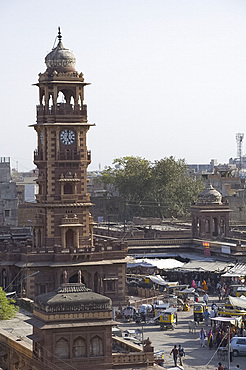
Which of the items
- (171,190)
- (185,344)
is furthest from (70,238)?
(171,190)

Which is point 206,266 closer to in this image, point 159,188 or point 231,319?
point 231,319

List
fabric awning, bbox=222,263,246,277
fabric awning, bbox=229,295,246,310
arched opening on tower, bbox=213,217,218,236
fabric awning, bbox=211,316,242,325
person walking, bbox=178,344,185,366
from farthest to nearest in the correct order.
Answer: arched opening on tower, bbox=213,217,218,236, fabric awning, bbox=222,263,246,277, fabric awning, bbox=229,295,246,310, fabric awning, bbox=211,316,242,325, person walking, bbox=178,344,185,366

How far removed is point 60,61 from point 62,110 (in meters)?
2.94

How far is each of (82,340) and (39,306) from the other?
172 cm

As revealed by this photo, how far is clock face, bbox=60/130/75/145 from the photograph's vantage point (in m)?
64.2

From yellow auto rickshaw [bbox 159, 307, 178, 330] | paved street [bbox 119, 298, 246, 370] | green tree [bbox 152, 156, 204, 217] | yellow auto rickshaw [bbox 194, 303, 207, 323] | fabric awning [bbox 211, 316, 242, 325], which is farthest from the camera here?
green tree [bbox 152, 156, 204, 217]

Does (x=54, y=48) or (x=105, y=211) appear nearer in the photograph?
(x=54, y=48)

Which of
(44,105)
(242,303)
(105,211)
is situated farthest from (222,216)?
(105,211)

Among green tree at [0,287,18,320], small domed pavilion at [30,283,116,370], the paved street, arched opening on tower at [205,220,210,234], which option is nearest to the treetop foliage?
arched opening on tower at [205,220,210,234]

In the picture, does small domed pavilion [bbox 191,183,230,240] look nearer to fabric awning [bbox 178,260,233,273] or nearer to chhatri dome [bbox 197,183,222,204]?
chhatri dome [bbox 197,183,222,204]

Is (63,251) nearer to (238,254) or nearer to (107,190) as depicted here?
(238,254)

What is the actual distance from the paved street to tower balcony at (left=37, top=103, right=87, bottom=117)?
14633 millimetres

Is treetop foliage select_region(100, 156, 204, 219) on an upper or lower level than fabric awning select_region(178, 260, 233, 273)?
upper

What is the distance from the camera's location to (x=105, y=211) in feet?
412
